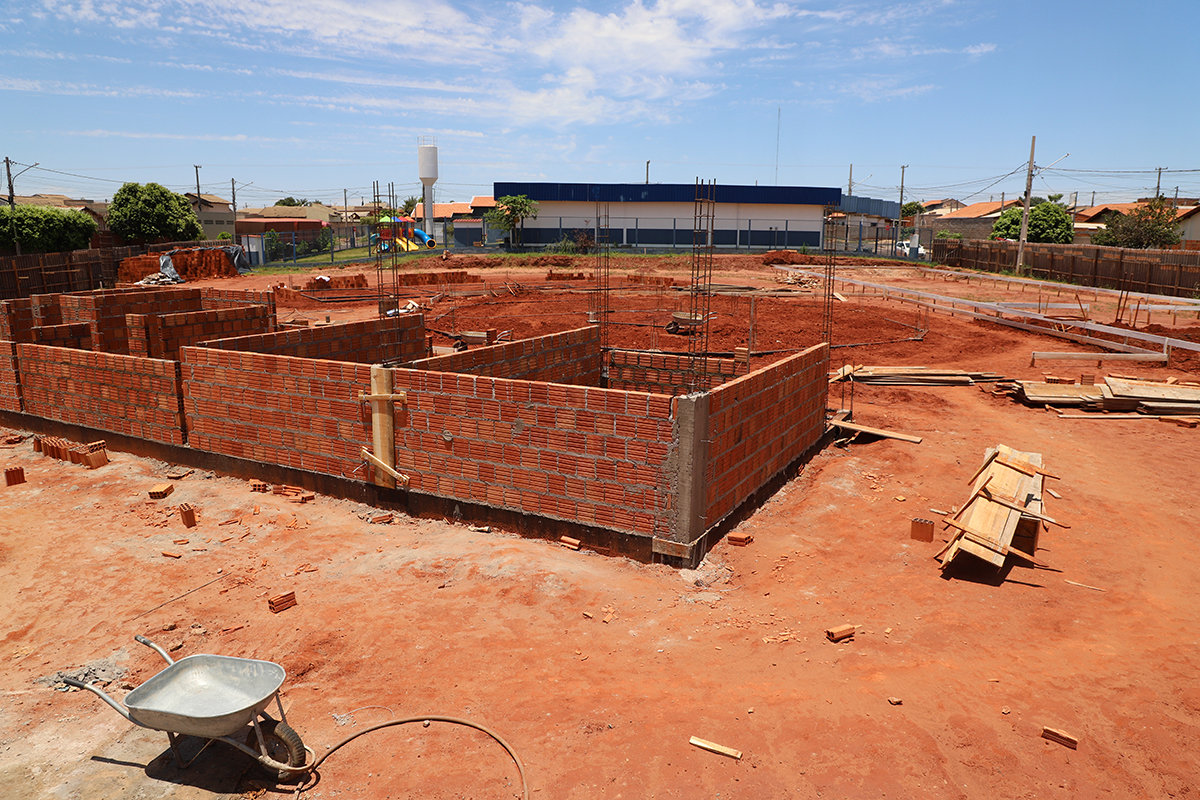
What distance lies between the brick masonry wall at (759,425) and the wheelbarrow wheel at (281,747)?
14.8ft

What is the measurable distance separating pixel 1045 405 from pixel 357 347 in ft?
44.2

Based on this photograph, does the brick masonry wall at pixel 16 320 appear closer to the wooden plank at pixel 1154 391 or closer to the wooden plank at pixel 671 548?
the wooden plank at pixel 671 548

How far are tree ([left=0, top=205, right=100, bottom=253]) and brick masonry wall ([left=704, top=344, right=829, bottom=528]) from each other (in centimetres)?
4570

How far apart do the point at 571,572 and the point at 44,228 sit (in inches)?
1852

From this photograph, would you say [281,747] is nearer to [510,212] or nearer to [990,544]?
[990,544]

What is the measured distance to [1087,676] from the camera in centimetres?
559

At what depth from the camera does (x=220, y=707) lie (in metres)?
4.73

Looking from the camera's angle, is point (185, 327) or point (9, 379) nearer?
point (185, 327)

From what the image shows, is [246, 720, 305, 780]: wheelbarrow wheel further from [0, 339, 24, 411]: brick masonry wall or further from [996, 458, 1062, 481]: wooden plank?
[0, 339, 24, 411]: brick masonry wall

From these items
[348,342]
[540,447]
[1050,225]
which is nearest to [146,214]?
[348,342]

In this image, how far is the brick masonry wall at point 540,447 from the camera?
7.55m

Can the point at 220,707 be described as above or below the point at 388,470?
below

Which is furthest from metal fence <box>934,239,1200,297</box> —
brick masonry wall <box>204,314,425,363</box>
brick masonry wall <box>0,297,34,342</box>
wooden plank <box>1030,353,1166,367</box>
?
brick masonry wall <box>0,297,34,342</box>

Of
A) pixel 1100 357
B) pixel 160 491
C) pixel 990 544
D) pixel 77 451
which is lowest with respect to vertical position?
pixel 160 491
